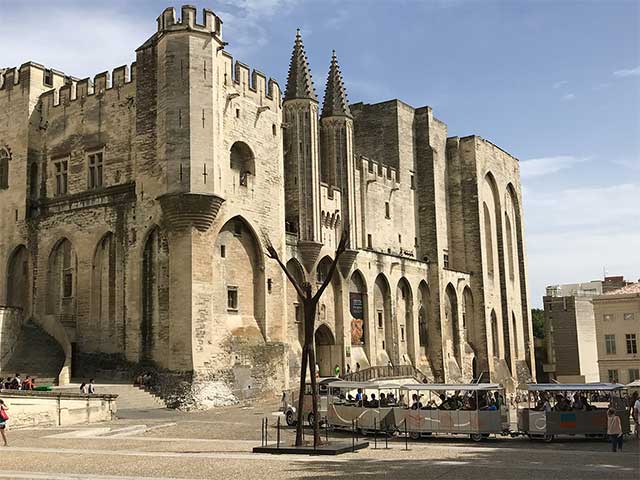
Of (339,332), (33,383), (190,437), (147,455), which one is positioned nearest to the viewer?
(147,455)

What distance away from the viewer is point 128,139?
1399 inches

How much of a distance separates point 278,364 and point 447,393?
44.1 ft

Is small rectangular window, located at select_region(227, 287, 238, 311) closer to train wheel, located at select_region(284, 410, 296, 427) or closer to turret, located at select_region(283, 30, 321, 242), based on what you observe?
turret, located at select_region(283, 30, 321, 242)

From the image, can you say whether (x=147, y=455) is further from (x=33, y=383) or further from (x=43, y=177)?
(x=43, y=177)

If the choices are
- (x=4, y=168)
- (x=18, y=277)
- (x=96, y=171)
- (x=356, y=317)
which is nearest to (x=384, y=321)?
(x=356, y=317)

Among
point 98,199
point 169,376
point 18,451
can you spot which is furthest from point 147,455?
point 98,199

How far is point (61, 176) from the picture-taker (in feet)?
124

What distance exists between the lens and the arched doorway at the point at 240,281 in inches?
1319

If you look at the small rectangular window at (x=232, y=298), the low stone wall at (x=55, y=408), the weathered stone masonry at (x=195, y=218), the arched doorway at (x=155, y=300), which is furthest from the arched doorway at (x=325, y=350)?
the low stone wall at (x=55, y=408)

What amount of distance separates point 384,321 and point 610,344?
21518mm

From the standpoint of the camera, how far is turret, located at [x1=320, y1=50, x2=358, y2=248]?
1708 inches

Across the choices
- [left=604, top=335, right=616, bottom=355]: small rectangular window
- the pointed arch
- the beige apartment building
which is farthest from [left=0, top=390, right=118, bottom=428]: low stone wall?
[left=604, top=335, right=616, bottom=355]: small rectangular window

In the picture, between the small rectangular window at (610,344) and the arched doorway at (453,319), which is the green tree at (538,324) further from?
the arched doorway at (453,319)

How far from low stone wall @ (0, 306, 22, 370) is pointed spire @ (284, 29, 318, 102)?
1714cm
